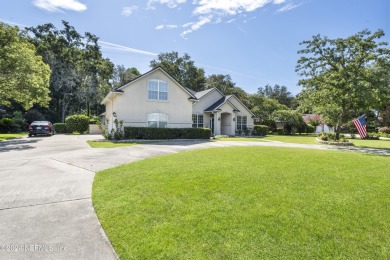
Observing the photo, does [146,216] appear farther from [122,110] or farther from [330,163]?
[122,110]

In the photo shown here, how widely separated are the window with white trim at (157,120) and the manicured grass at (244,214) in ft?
51.2

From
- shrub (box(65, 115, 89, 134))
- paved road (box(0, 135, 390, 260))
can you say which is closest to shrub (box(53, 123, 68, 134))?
shrub (box(65, 115, 89, 134))

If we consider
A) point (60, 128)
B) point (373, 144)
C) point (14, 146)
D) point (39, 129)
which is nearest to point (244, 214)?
point (14, 146)

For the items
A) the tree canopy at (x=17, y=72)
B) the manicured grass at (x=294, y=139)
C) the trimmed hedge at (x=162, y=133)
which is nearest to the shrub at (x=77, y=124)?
the tree canopy at (x=17, y=72)

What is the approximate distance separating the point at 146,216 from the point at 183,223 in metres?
0.71

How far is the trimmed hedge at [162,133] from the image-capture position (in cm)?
1934

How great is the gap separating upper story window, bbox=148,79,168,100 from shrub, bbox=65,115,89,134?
44.0 feet

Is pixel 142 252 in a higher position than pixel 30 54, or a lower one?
lower

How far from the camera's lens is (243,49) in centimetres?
2138

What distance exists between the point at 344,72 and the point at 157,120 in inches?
634

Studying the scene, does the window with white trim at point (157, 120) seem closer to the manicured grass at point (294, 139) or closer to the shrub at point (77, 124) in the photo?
the manicured grass at point (294, 139)

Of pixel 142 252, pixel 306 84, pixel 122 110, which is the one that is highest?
pixel 306 84

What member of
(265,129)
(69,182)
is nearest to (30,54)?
(69,182)

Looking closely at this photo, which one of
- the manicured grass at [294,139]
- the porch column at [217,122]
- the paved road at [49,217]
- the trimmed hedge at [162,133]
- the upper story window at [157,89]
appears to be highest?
the upper story window at [157,89]
